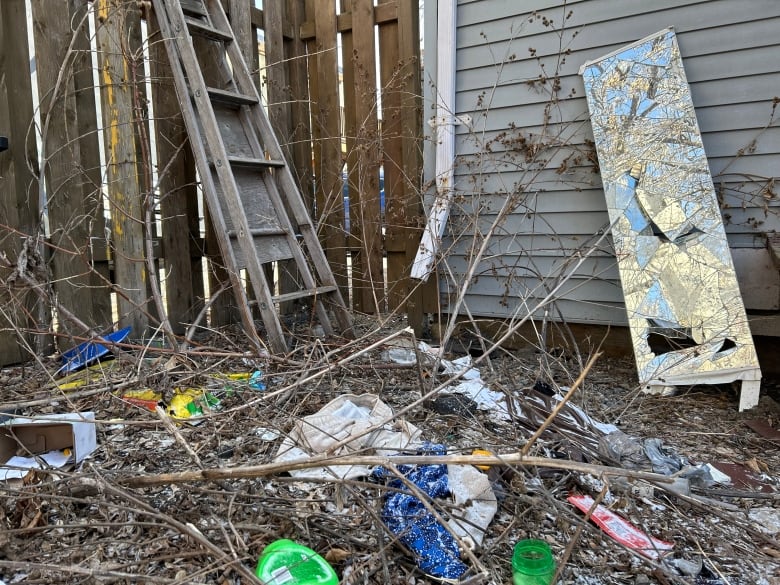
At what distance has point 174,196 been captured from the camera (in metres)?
3.88

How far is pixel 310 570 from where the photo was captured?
141 centimetres

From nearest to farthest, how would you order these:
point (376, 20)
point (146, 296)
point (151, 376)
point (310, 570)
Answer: point (310, 570) → point (151, 376) → point (146, 296) → point (376, 20)

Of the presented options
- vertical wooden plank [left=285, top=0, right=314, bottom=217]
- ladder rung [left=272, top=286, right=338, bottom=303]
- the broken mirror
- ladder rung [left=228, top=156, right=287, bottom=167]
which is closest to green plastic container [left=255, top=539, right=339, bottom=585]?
ladder rung [left=272, top=286, right=338, bottom=303]

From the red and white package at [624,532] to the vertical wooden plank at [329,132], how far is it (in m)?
2.94

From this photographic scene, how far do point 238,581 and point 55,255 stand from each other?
8.43 feet

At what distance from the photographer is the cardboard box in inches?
78.2

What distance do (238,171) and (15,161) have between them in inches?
47.4

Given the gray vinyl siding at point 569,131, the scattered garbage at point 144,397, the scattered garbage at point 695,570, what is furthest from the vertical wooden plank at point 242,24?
the scattered garbage at point 695,570

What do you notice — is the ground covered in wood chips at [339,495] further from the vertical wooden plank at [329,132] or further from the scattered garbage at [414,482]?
the vertical wooden plank at [329,132]

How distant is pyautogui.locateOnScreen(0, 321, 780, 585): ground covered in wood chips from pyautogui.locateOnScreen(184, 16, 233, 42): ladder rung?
211 cm

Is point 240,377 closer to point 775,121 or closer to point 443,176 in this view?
point 443,176

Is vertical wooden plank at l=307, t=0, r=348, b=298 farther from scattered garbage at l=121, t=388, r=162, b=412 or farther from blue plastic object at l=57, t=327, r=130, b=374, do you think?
scattered garbage at l=121, t=388, r=162, b=412

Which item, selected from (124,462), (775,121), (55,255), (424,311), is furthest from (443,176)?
(124,462)

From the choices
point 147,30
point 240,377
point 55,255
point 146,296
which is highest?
point 147,30
